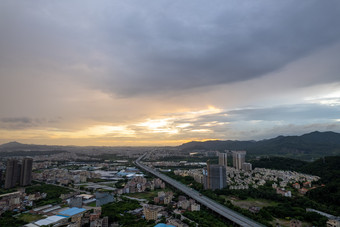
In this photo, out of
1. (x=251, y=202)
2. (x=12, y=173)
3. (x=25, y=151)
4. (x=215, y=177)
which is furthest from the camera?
(x=25, y=151)

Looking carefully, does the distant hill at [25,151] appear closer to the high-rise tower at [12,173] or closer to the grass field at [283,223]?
the high-rise tower at [12,173]

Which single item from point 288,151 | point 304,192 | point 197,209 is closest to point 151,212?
point 197,209

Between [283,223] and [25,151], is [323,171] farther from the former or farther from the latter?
[25,151]

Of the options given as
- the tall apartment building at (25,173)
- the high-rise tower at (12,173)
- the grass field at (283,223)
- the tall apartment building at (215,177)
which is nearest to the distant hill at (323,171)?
the grass field at (283,223)

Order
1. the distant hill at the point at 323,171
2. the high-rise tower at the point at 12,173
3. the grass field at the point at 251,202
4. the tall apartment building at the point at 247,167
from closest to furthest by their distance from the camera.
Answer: the grass field at the point at 251,202 < the distant hill at the point at 323,171 < the high-rise tower at the point at 12,173 < the tall apartment building at the point at 247,167

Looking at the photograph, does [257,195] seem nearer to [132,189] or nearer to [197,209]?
[197,209]

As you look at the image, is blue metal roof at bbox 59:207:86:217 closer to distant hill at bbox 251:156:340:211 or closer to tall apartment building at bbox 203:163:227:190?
tall apartment building at bbox 203:163:227:190

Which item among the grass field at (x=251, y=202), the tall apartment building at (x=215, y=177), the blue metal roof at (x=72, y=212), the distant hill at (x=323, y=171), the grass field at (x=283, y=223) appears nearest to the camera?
the grass field at (x=283, y=223)

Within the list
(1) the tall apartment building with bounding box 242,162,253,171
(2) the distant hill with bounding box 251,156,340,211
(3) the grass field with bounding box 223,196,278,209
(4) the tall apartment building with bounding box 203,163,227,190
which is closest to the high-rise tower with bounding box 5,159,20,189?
(4) the tall apartment building with bounding box 203,163,227,190

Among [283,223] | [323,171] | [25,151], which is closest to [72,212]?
[283,223]
